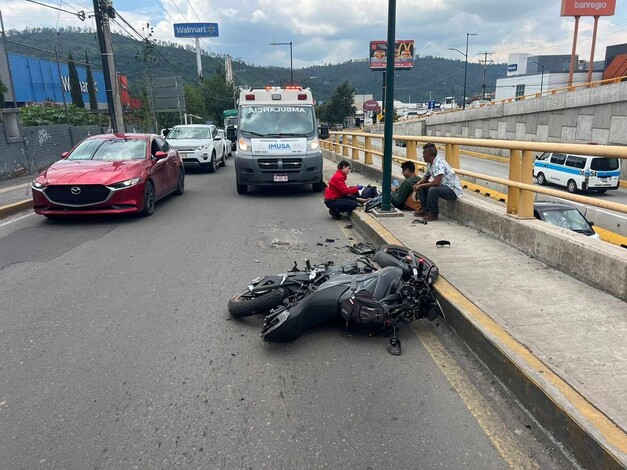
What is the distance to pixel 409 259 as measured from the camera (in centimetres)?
489

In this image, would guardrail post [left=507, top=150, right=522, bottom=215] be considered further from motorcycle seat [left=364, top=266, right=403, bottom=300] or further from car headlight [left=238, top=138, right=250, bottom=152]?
car headlight [left=238, top=138, right=250, bottom=152]

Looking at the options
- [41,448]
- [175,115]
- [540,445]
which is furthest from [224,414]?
[175,115]

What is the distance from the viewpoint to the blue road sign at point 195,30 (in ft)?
326

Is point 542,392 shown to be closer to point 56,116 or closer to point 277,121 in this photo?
point 277,121

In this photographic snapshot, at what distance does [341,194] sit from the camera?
9.28 m

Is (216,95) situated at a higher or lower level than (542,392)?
higher

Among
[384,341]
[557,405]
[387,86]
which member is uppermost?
[387,86]

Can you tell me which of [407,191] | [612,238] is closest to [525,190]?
[407,191]

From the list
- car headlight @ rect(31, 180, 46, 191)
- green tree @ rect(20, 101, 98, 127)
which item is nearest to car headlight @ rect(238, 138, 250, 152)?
car headlight @ rect(31, 180, 46, 191)

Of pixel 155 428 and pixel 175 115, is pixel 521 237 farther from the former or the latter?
pixel 175 115

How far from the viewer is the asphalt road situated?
2.79 m

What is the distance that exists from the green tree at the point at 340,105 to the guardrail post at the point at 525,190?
8353 cm

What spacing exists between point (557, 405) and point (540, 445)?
25 centimetres

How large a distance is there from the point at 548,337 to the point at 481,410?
0.88 m
